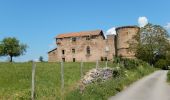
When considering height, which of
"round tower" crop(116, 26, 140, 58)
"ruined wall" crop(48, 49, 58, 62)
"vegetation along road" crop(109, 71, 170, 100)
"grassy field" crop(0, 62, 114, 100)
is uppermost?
"round tower" crop(116, 26, 140, 58)

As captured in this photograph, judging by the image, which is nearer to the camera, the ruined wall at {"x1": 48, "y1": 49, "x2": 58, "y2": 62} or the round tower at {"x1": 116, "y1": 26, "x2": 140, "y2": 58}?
the round tower at {"x1": 116, "y1": 26, "x2": 140, "y2": 58}

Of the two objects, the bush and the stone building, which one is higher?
the stone building

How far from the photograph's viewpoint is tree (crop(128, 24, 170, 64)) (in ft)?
277

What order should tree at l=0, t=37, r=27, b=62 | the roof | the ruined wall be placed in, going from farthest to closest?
tree at l=0, t=37, r=27, b=62, the ruined wall, the roof

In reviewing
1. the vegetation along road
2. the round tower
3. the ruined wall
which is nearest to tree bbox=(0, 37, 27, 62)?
the ruined wall

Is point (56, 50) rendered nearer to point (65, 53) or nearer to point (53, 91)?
point (65, 53)

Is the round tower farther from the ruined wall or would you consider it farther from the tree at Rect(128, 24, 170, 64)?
the ruined wall

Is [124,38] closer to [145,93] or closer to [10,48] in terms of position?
[10,48]

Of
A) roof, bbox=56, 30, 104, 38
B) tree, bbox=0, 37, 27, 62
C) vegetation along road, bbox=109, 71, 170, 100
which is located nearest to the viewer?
vegetation along road, bbox=109, 71, 170, 100

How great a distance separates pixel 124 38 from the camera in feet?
304

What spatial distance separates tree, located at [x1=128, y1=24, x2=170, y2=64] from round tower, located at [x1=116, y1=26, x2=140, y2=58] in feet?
13.9

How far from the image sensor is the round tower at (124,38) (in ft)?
302

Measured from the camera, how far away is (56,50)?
98.1 meters

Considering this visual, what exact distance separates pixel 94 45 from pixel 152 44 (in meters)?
14.5
